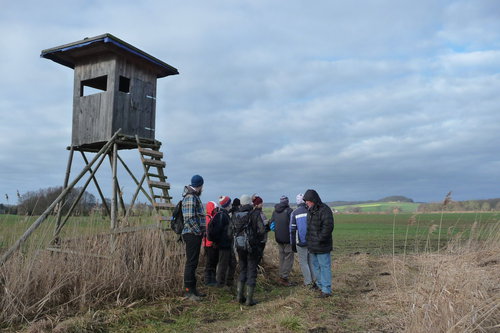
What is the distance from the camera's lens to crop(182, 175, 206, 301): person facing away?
7586 millimetres

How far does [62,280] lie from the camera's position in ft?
22.2

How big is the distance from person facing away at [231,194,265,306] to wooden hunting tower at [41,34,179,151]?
5.71 metres

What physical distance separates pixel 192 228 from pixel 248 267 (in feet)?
4.54

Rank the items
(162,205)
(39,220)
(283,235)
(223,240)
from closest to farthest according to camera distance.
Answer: (223,240), (39,220), (283,235), (162,205)

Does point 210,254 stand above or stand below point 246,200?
below

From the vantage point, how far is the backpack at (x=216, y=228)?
8.77 meters

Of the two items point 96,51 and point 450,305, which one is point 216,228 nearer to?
point 450,305

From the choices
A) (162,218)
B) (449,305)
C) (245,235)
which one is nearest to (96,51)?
(162,218)

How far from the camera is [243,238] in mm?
7797

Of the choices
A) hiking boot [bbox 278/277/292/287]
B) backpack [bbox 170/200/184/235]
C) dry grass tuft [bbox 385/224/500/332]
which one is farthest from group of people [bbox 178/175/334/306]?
dry grass tuft [bbox 385/224/500/332]

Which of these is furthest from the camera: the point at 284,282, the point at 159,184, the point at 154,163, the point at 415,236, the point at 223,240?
the point at 415,236

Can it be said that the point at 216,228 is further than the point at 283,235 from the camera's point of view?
No

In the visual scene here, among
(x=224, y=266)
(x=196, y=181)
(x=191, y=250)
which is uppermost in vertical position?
(x=196, y=181)

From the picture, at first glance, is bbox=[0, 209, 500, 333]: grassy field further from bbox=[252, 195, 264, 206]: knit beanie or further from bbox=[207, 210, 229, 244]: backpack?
bbox=[252, 195, 264, 206]: knit beanie
